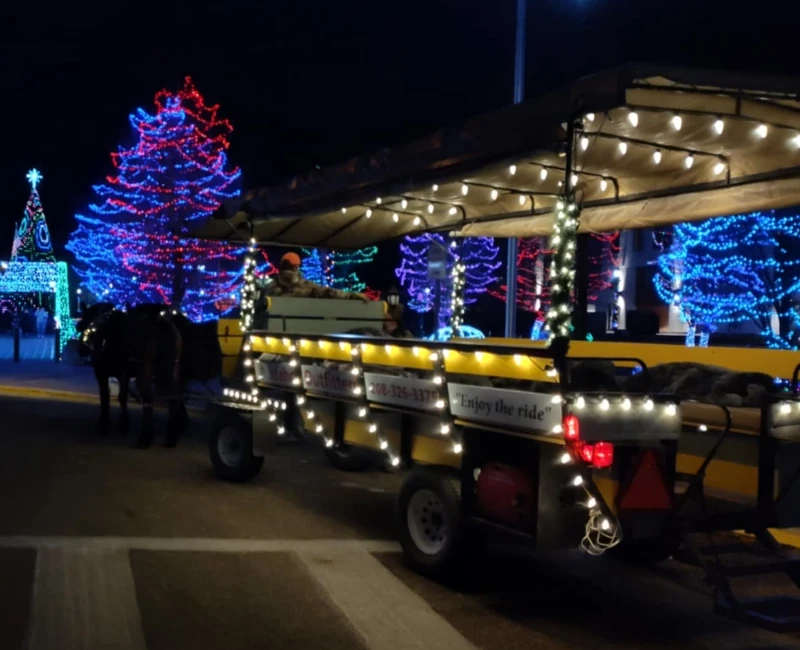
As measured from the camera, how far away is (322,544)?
7.17 metres

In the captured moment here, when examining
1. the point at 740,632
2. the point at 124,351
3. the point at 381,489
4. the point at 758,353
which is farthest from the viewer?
the point at 124,351

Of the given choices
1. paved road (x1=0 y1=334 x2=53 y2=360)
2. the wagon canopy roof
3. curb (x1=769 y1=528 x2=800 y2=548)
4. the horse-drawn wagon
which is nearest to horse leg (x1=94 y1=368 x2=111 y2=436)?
the wagon canopy roof

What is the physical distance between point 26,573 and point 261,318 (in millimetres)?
4447

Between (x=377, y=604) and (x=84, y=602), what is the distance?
6.09 feet

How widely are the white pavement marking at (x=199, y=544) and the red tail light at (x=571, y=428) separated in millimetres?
2445

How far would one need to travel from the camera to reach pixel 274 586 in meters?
6.07

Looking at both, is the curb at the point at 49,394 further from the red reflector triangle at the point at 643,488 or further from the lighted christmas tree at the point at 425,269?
the lighted christmas tree at the point at 425,269

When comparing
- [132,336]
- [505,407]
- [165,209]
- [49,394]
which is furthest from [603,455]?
[165,209]

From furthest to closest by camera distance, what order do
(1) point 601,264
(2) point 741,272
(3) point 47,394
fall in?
(1) point 601,264 → (2) point 741,272 → (3) point 47,394

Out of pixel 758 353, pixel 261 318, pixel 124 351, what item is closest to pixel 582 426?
pixel 758 353

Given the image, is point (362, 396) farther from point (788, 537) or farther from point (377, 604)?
point (788, 537)

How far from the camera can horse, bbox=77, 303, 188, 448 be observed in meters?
11.4

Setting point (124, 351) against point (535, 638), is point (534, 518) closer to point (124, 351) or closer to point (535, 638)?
point (535, 638)

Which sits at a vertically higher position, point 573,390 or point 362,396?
point 573,390
